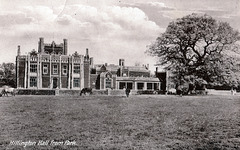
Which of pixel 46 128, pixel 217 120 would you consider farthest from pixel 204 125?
pixel 46 128

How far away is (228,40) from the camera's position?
26.8 metres

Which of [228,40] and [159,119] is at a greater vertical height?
[228,40]

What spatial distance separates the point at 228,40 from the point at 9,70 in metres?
47.0

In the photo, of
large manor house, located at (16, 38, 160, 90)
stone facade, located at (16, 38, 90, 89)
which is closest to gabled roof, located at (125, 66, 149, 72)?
large manor house, located at (16, 38, 160, 90)

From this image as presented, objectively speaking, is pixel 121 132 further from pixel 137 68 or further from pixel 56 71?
pixel 137 68

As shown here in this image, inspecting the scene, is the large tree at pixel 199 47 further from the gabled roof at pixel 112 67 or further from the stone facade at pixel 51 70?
the gabled roof at pixel 112 67

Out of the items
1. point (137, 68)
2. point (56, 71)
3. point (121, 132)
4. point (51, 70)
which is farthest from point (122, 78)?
point (121, 132)

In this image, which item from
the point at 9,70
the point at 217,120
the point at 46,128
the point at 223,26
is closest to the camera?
the point at 46,128

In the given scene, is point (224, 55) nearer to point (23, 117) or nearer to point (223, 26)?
point (223, 26)

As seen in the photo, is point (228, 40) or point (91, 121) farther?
point (228, 40)

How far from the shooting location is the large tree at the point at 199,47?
87.3 ft

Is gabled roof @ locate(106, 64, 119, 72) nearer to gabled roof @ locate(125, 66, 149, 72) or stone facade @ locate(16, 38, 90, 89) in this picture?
gabled roof @ locate(125, 66, 149, 72)

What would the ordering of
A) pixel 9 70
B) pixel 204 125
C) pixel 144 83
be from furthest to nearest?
pixel 9 70 < pixel 144 83 < pixel 204 125

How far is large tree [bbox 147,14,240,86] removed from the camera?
26.6 meters
